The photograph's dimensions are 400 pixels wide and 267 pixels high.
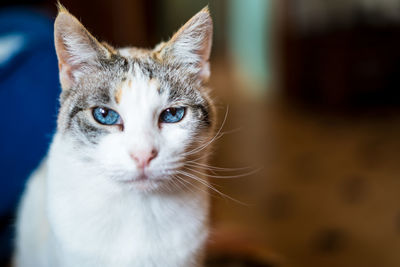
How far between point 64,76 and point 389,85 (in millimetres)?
4638

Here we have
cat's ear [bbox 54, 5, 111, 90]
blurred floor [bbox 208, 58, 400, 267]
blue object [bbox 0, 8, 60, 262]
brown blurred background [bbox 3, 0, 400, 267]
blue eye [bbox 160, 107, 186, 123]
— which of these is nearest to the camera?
cat's ear [bbox 54, 5, 111, 90]

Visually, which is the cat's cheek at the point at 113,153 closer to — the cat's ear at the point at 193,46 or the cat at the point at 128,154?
the cat at the point at 128,154

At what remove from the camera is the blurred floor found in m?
2.49

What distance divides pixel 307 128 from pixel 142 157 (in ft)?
12.4

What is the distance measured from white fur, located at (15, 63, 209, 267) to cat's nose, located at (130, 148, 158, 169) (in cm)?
1

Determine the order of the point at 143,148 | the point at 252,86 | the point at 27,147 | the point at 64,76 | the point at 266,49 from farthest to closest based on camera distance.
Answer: the point at 252,86 → the point at 266,49 → the point at 27,147 → the point at 64,76 → the point at 143,148

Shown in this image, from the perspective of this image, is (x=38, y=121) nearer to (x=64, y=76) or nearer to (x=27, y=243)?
(x=27, y=243)

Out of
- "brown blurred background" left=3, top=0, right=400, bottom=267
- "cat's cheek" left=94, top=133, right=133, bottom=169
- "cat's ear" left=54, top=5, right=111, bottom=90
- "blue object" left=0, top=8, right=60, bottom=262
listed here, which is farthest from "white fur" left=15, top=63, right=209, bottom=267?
"brown blurred background" left=3, top=0, right=400, bottom=267

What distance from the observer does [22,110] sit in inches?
63.2

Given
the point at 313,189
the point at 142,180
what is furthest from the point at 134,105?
the point at 313,189

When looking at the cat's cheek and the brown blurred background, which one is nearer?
the cat's cheek

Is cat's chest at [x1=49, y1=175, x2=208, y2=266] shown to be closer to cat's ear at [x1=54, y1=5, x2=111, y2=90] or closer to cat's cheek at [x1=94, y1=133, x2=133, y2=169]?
cat's cheek at [x1=94, y1=133, x2=133, y2=169]

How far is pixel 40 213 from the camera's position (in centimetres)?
121

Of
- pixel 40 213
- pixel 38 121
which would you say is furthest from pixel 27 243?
pixel 38 121
